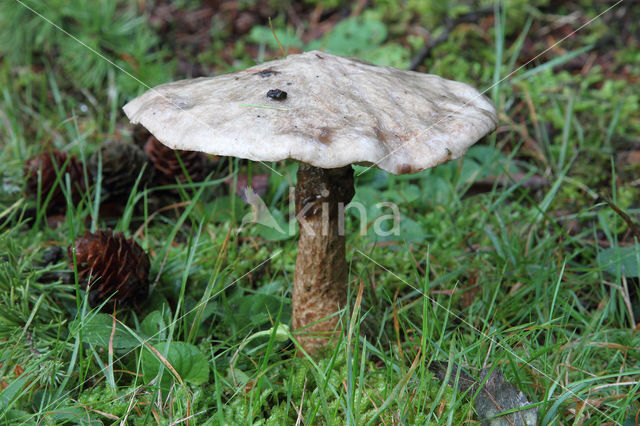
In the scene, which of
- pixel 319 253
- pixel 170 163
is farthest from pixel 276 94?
pixel 170 163

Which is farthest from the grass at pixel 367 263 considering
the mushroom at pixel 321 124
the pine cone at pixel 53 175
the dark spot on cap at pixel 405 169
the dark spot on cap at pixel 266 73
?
the dark spot on cap at pixel 266 73

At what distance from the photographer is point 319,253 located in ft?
5.57

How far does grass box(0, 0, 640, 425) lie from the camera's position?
150cm

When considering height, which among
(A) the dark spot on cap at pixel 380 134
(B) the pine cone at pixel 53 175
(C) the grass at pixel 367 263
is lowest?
(C) the grass at pixel 367 263

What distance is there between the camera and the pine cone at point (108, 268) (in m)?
1.69

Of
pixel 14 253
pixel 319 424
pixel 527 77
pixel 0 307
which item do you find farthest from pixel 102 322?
pixel 527 77

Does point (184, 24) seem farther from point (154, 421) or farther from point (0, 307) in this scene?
point (154, 421)

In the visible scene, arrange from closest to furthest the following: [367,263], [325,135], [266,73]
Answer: [325,135] → [266,73] → [367,263]

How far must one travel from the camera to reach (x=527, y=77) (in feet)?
11.1

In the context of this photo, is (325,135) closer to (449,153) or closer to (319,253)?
(449,153)

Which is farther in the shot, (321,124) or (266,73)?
(266,73)

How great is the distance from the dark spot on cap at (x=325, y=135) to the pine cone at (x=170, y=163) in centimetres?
129

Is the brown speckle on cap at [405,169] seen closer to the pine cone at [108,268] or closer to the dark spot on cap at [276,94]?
the dark spot on cap at [276,94]

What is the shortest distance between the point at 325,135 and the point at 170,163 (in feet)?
4.58
